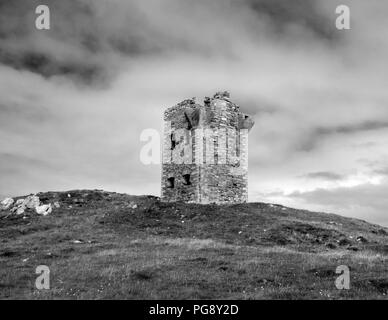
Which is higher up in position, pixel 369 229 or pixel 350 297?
pixel 369 229

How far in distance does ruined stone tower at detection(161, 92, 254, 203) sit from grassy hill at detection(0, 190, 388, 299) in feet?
7.16

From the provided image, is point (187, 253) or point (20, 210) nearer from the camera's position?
point (187, 253)

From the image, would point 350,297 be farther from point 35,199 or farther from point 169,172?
point 35,199

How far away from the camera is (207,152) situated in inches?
1336

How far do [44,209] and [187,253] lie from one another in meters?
19.5

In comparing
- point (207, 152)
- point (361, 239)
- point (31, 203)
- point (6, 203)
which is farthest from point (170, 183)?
point (361, 239)

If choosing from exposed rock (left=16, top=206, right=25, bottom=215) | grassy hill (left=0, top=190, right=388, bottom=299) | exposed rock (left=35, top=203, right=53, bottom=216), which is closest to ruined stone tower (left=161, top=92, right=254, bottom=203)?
grassy hill (left=0, top=190, right=388, bottom=299)

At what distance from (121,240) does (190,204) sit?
9.76 m

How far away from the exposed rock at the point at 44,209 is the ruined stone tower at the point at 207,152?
10.2 meters

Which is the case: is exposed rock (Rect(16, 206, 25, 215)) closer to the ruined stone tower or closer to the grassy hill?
the grassy hill

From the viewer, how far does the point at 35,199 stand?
36781 mm

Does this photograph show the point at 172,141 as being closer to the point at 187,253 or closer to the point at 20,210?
the point at 20,210

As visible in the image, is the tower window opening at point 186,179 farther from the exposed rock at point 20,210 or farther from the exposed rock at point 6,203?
the exposed rock at point 6,203
